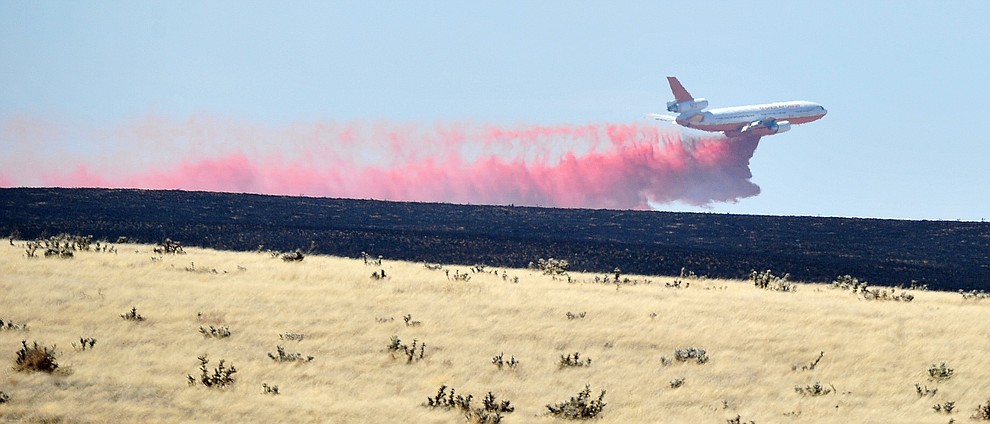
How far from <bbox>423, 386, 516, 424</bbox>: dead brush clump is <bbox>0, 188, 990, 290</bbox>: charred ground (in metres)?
24.5

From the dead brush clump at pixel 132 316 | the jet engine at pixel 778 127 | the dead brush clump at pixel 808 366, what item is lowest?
the dead brush clump at pixel 808 366

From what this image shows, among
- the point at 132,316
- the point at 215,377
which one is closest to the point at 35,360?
the point at 215,377

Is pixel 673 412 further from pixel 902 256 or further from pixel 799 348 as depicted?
pixel 902 256

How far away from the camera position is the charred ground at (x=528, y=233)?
4788 cm

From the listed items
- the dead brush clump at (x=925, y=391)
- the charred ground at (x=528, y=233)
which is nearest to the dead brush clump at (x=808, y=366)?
the dead brush clump at (x=925, y=391)

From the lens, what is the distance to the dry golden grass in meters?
19.2

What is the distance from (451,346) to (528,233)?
3509 centimetres

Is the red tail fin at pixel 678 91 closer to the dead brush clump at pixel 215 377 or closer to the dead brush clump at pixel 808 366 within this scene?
the dead brush clump at pixel 808 366

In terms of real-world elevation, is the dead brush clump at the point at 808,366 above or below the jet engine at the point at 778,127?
below

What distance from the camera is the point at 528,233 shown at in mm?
57781

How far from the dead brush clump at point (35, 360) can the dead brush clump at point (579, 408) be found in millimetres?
8481

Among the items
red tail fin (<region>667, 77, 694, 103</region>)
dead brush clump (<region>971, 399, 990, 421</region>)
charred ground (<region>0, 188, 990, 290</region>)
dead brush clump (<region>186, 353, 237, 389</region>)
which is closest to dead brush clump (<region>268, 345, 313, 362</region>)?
dead brush clump (<region>186, 353, 237, 389</region>)

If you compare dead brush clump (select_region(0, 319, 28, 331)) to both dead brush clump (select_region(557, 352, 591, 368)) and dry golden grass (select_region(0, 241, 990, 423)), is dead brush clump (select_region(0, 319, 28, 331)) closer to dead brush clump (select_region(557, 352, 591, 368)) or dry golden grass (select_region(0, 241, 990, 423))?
dry golden grass (select_region(0, 241, 990, 423))

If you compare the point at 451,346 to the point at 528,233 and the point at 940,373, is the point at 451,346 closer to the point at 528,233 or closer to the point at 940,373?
the point at 940,373
